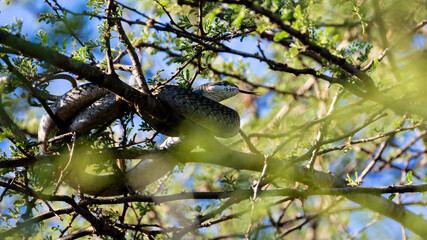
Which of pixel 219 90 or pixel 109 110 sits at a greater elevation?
pixel 219 90

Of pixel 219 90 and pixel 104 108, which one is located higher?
pixel 219 90

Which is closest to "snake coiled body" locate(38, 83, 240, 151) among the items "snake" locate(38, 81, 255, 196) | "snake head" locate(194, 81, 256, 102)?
"snake" locate(38, 81, 255, 196)

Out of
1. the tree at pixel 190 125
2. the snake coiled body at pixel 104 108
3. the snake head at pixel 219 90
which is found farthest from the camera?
the snake head at pixel 219 90

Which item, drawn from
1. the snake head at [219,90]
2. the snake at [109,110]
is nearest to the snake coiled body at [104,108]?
the snake at [109,110]

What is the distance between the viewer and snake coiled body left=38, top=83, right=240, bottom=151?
12.5 ft

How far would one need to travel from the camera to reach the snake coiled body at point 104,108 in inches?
150

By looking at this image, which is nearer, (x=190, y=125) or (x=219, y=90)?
(x=190, y=125)

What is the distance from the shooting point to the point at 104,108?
12.6 ft

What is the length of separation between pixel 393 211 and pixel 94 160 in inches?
121

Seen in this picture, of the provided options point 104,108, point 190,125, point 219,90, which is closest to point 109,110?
point 104,108

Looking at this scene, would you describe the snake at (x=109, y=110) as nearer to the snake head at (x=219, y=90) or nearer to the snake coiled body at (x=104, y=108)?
the snake coiled body at (x=104, y=108)

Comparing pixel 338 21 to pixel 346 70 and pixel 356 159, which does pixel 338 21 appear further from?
pixel 346 70

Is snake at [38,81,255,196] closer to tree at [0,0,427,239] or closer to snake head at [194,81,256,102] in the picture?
tree at [0,0,427,239]

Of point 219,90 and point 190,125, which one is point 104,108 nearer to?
point 190,125
